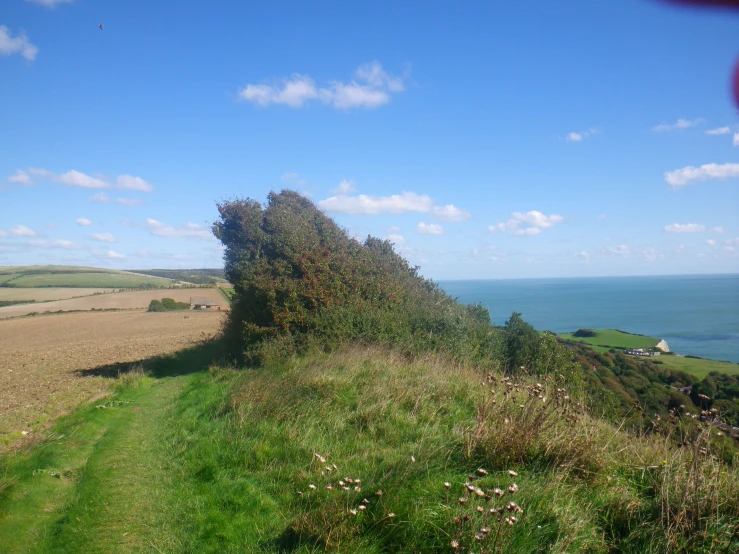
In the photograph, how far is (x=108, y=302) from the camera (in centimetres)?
5119

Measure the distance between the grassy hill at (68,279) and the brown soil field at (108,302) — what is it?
1315cm

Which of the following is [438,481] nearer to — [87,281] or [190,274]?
[190,274]

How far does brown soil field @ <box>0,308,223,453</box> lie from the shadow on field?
50 centimetres

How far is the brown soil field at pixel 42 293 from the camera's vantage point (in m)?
58.1

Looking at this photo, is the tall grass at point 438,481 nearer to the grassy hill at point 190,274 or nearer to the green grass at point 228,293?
the green grass at point 228,293

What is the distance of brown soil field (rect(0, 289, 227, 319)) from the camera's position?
47.5m

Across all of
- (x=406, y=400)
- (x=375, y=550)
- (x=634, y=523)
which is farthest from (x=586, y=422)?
(x=375, y=550)

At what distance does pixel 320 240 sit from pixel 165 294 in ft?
134

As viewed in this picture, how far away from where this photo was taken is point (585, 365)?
673 inches

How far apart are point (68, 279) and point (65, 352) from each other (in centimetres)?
6579

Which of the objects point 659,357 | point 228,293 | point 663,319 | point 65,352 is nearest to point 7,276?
point 65,352

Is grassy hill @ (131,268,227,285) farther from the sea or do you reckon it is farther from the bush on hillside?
the bush on hillside

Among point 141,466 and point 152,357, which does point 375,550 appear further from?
point 152,357

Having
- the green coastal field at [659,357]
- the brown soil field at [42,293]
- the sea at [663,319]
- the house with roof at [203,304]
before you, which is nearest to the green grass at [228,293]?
the sea at [663,319]
